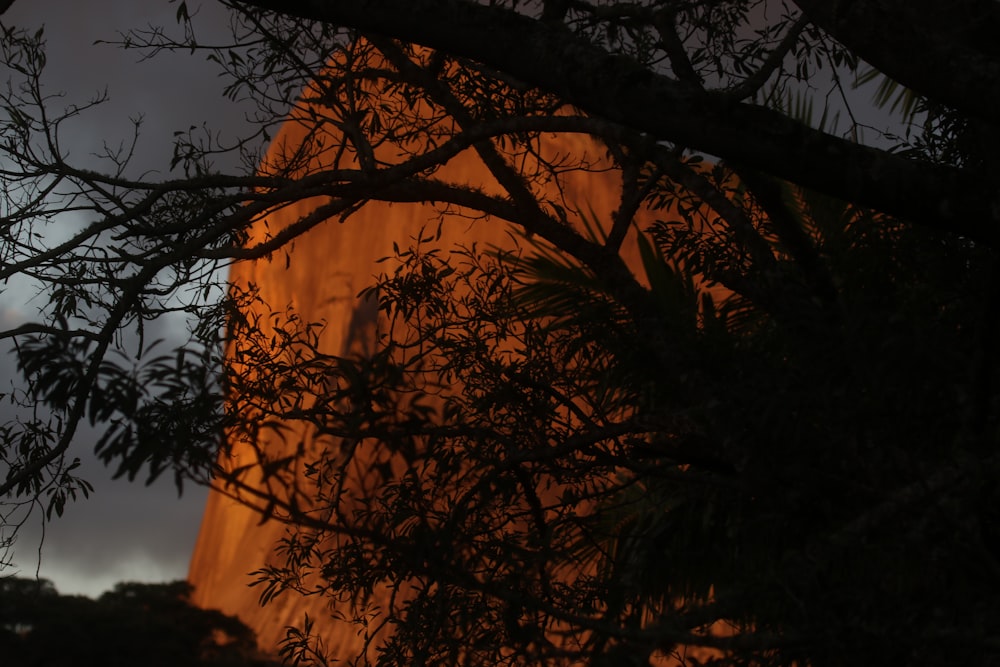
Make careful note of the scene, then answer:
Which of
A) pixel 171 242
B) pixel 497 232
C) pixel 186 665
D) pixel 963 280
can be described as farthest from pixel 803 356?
pixel 186 665

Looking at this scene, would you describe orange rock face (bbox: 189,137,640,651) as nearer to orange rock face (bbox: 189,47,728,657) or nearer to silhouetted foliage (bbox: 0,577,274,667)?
orange rock face (bbox: 189,47,728,657)

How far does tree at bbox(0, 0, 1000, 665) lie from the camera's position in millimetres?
2523

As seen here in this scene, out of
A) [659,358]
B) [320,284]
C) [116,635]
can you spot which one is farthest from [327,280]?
[659,358]

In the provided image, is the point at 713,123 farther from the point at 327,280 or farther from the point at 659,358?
the point at 327,280

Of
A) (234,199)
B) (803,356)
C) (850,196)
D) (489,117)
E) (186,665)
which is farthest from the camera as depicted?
(186,665)

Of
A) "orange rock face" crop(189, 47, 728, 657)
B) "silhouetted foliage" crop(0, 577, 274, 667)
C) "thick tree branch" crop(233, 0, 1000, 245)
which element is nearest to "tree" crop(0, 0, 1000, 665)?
"thick tree branch" crop(233, 0, 1000, 245)

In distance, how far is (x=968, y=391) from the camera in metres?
2.65

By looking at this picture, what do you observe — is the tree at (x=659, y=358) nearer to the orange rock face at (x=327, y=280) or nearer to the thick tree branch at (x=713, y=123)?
the thick tree branch at (x=713, y=123)

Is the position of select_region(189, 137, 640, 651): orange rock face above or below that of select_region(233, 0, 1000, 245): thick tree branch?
above

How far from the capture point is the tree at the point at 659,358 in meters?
2.52

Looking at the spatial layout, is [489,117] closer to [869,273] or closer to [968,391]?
[869,273]

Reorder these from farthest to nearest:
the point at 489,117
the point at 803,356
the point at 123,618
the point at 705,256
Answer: the point at 123,618
the point at 489,117
the point at 705,256
the point at 803,356

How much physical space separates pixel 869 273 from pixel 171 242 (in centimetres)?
311

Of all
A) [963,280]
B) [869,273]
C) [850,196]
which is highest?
[869,273]
